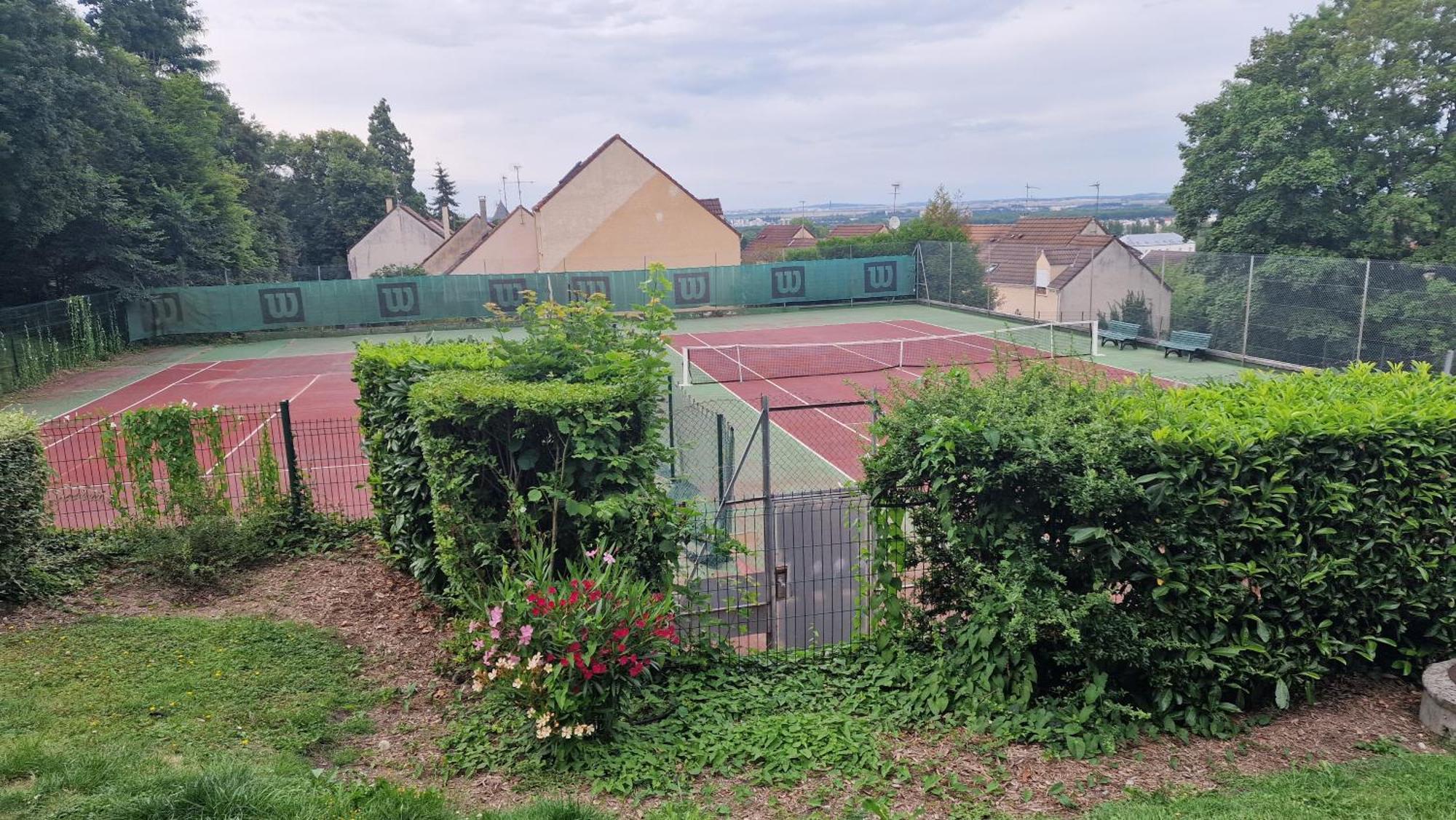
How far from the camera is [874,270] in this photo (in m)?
39.7

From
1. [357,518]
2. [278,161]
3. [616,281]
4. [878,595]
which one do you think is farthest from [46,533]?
[278,161]

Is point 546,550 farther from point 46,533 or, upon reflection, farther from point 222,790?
point 46,533

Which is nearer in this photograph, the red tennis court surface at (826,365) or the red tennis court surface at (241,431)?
the red tennis court surface at (241,431)

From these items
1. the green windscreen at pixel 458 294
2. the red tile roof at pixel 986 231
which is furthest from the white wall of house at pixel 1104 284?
the red tile roof at pixel 986 231

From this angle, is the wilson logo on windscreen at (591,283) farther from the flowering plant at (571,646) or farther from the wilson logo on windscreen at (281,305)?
the flowering plant at (571,646)

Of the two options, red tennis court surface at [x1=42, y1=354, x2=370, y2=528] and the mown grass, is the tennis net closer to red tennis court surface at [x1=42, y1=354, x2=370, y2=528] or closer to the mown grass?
red tennis court surface at [x1=42, y1=354, x2=370, y2=528]

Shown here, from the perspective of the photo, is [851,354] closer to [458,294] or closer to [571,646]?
[458,294]

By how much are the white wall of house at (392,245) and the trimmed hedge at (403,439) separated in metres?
51.8

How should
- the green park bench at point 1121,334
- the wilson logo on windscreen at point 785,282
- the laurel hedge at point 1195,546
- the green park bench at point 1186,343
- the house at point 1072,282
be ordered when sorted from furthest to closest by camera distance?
the wilson logo on windscreen at point 785,282 → the house at point 1072,282 → the green park bench at point 1121,334 → the green park bench at point 1186,343 → the laurel hedge at point 1195,546

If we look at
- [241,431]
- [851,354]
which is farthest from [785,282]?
[241,431]

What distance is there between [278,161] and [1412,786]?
73603 mm

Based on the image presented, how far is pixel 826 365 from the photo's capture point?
24188 millimetres

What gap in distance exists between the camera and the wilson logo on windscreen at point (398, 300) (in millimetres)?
35531

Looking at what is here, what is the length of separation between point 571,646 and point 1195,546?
3478 mm
